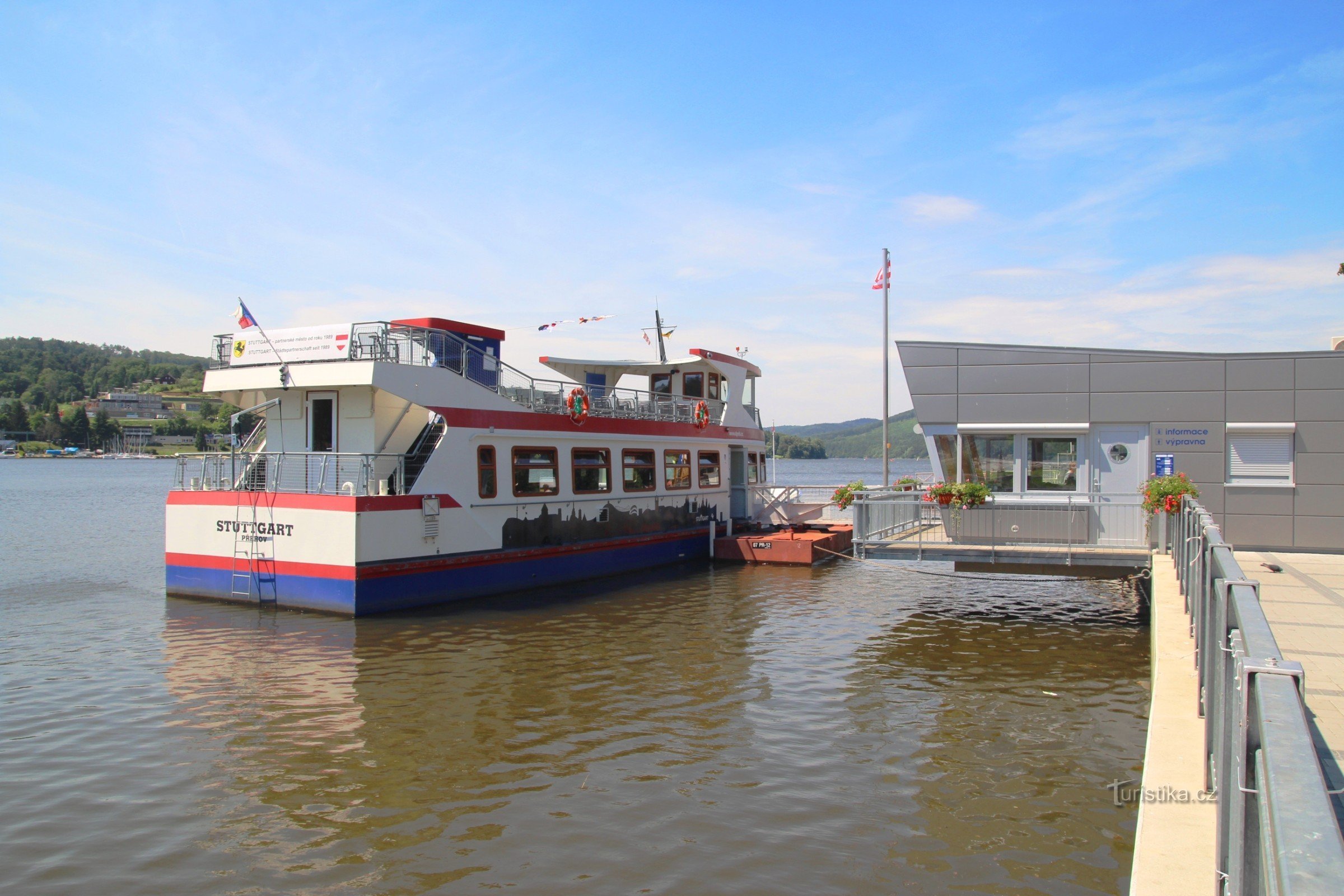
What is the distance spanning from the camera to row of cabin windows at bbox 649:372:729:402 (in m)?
26.4

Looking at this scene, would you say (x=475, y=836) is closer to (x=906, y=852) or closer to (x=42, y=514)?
(x=906, y=852)

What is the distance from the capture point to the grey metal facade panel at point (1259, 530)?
15.7m

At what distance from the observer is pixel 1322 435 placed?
1538cm

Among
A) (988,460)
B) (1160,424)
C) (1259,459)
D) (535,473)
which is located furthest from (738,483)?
(1259,459)

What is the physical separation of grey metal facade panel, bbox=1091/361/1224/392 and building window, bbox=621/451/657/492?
10.9 metres


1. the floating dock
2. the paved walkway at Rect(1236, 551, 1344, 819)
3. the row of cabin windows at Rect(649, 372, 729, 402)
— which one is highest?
the row of cabin windows at Rect(649, 372, 729, 402)

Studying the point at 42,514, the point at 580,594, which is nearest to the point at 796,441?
the point at 42,514

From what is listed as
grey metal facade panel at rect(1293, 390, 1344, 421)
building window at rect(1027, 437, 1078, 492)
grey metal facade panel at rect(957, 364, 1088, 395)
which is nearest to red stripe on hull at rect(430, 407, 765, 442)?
grey metal facade panel at rect(957, 364, 1088, 395)

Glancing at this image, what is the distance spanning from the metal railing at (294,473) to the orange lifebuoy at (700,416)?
33.0 feet

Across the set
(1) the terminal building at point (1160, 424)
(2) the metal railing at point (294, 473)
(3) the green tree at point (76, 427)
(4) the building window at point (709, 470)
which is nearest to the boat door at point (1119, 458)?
(1) the terminal building at point (1160, 424)

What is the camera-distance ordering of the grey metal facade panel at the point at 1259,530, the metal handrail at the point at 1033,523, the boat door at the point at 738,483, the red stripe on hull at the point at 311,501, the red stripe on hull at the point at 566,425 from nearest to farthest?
the metal handrail at the point at 1033,523 → the red stripe on hull at the point at 311,501 → the grey metal facade panel at the point at 1259,530 → the red stripe on hull at the point at 566,425 → the boat door at the point at 738,483

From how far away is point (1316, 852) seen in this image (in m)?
1.57

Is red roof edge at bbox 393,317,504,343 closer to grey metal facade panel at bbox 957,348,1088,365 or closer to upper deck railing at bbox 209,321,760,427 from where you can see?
upper deck railing at bbox 209,321,760,427

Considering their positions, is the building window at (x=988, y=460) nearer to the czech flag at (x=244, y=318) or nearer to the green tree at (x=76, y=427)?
the czech flag at (x=244, y=318)
